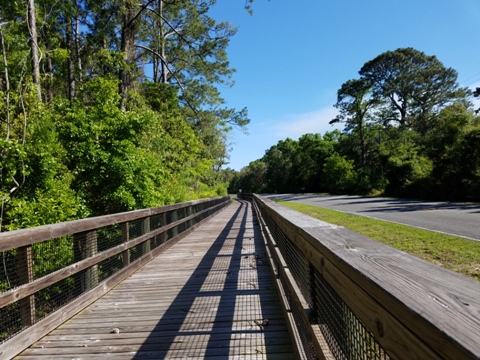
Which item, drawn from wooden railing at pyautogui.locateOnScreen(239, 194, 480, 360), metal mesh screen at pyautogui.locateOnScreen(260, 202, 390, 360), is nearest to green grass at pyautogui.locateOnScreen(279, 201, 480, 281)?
metal mesh screen at pyautogui.locateOnScreen(260, 202, 390, 360)

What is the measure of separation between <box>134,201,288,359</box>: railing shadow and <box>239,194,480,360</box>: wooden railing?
977 mm

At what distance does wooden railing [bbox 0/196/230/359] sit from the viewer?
2.90 metres

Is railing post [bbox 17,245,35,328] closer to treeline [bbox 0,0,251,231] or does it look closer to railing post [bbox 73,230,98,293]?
railing post [bbox 73,230,98,293]

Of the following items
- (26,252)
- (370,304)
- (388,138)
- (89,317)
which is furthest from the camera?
(388,138)

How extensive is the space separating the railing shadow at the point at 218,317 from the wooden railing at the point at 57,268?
101 cm

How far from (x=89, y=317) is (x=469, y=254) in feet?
19.6

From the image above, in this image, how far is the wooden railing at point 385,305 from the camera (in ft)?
2.44

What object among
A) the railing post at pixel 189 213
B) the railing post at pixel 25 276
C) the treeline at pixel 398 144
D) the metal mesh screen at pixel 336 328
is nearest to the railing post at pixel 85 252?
the railing post at pixel 25 276

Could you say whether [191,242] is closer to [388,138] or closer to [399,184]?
[399,184]

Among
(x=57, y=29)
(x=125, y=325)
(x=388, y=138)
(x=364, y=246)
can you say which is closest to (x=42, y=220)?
(x=125, y=325)

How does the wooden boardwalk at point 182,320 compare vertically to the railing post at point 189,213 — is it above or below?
below

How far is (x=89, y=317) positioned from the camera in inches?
140

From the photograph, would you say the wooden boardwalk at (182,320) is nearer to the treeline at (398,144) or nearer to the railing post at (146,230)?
the railing post at (146,230)

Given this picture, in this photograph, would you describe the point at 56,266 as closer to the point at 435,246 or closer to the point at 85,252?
the point at 85,252
